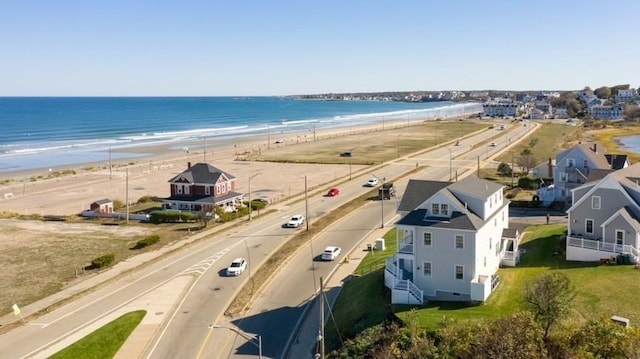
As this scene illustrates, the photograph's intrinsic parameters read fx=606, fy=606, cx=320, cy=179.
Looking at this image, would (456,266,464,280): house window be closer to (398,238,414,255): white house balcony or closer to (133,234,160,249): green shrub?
(398,238,414,255): white house balcony

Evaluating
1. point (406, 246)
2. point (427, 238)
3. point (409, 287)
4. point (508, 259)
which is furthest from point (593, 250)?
point (409, 287)

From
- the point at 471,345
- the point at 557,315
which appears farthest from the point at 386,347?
the point at 557,315

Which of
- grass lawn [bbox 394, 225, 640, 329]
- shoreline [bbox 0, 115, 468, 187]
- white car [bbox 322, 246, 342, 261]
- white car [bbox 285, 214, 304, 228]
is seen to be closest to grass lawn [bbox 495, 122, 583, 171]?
white car [bbox 285, 214, 304, 228]

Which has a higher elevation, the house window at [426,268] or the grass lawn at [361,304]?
the house window at [426,268]

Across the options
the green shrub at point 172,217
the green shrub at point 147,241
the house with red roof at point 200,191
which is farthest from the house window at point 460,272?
the house with red roof at point 200,191

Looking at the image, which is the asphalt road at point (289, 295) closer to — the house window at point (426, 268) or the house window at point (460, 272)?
the house window at point (426, 268)
